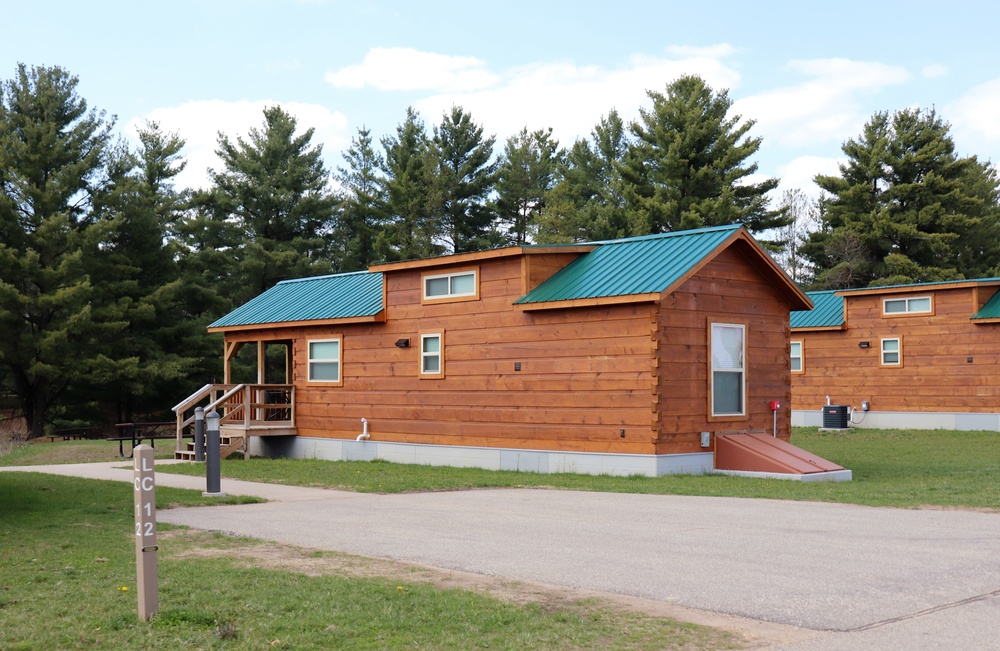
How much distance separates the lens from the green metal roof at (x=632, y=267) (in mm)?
18031

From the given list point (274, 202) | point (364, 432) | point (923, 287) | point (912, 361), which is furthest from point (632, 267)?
point (274, 202)

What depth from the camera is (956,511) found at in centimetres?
1246

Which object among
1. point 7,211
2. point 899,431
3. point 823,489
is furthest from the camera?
point 7,211

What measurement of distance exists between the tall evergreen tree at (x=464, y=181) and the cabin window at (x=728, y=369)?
106 ft

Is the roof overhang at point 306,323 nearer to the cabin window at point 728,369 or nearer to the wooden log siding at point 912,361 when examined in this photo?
the cabin window at point 728,369

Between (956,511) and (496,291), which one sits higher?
(496,291)

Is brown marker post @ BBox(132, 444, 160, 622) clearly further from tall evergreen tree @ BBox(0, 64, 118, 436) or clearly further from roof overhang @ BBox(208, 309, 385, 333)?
tall evergreen tree @ BBox(0, 64, 118, 436)

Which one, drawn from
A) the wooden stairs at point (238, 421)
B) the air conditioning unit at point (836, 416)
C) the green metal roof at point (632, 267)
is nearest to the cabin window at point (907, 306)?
the air conditioning unit at point (836, 416)

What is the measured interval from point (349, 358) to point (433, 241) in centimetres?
2862

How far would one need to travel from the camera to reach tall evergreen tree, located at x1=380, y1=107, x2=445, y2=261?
1951 inches

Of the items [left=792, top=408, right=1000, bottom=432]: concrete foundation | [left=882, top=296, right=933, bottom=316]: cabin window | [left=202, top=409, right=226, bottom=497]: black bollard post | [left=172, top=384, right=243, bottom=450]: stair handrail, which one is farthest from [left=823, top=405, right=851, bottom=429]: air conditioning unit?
[left=202, top=409, right=226, bottom=497]: black bollard post

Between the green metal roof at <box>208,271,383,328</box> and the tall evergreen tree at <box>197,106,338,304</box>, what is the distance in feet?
60.4

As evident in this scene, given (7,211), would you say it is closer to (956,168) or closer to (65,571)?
(65,571)

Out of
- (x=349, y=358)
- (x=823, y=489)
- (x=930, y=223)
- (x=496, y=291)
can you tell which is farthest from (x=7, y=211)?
(x=930, y=223)
